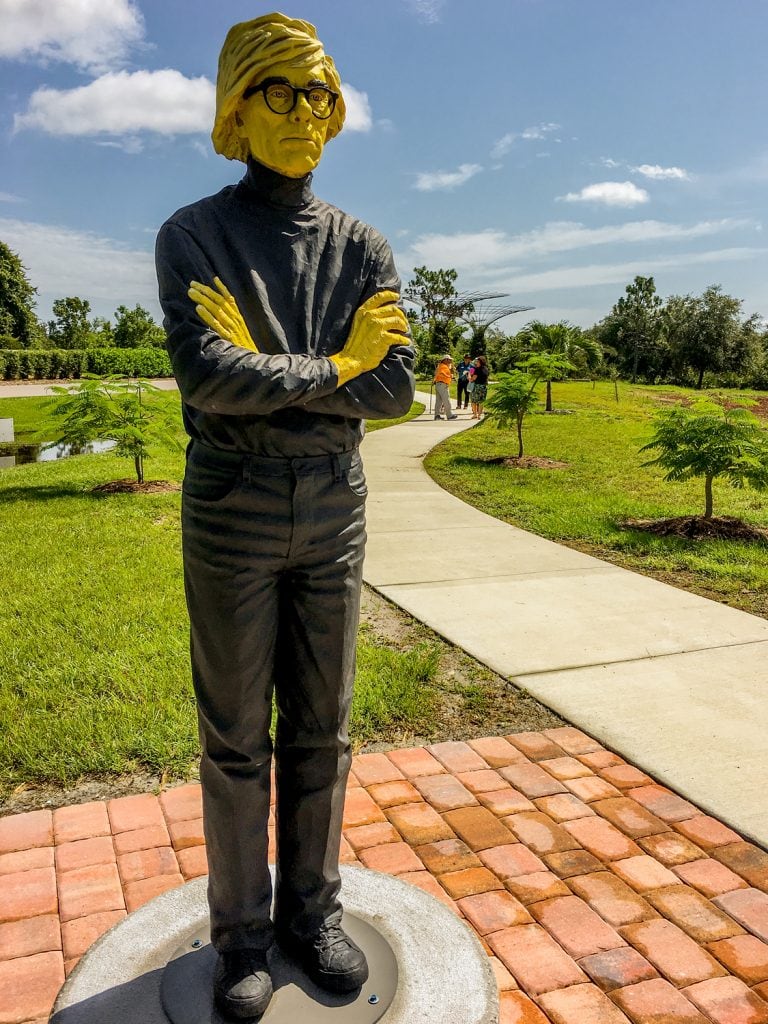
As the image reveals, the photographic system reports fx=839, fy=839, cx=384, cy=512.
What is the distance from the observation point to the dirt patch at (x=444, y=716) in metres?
3.38

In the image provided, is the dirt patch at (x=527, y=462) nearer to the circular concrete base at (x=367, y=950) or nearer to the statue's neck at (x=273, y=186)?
the circular concrete base at (x=367, y=950)

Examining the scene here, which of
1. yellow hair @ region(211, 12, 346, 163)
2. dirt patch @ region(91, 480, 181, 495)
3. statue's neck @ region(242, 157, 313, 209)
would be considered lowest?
dirt patch @ region(91, 480, 181, 495)

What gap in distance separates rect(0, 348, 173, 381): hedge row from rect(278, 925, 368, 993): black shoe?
3591 cm

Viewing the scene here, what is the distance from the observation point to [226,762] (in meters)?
2.15

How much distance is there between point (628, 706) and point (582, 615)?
142 centimetres

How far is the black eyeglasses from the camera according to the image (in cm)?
197

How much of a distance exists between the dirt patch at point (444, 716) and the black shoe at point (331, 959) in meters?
1.31

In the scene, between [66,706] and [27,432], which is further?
[27,432]

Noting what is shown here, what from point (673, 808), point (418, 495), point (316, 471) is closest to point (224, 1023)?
point (316, 471)

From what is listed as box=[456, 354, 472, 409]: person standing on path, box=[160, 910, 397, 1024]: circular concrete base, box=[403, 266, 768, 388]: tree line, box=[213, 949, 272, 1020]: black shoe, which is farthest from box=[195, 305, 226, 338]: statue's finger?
box=[403, 266, 768, 388]: tree line

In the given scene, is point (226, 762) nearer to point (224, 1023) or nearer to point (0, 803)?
point (224, 1023)

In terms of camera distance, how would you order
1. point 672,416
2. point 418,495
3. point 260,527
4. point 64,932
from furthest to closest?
point 418,495, point 672,416, point 64,932, point 260,527

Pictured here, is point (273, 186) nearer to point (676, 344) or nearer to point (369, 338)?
point (369, 338)

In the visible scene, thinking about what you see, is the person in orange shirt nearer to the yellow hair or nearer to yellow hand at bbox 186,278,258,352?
the yellow hair
